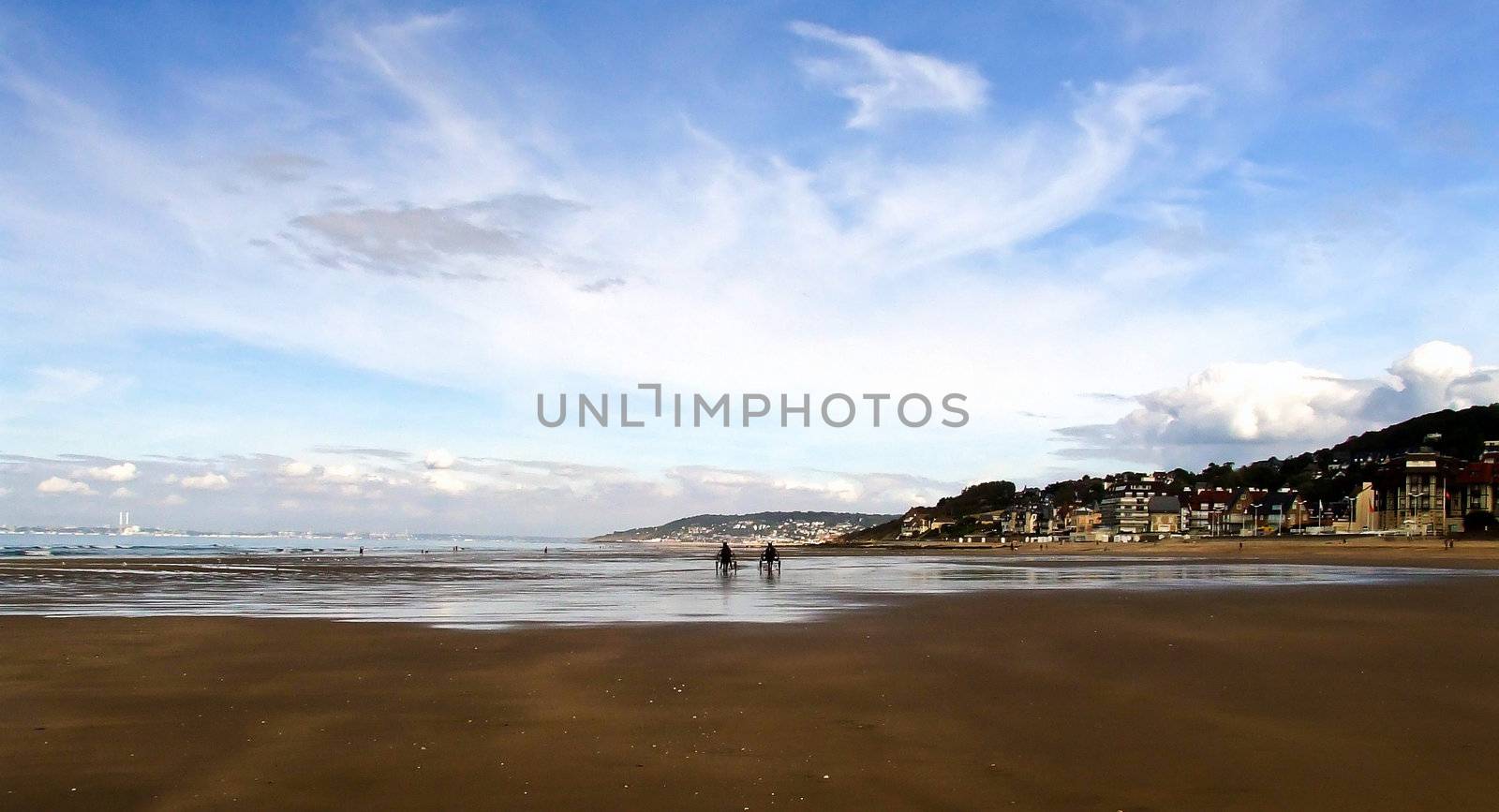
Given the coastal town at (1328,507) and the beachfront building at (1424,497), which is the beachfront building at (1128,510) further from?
the beachfront building at (1424,497)

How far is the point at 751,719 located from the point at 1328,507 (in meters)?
158

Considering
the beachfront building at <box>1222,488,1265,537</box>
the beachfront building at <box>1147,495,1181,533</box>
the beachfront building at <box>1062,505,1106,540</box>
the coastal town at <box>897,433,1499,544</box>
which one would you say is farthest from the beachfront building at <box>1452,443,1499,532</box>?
the beachfront building at <box>1062,505,1106,540</box>

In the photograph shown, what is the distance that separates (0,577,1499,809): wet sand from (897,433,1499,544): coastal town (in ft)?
314

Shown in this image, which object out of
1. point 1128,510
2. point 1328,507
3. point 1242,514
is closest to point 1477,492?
point 1328,507

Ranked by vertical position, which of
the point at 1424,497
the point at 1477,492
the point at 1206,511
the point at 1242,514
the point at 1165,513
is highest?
the point at 1477,492

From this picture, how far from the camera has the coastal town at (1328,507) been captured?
348 ft

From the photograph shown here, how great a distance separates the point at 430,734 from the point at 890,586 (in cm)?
2284

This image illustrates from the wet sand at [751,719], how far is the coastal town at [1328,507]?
9559 cm

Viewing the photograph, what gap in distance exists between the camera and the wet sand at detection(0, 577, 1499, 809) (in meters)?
6.45

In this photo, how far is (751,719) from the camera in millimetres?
8617

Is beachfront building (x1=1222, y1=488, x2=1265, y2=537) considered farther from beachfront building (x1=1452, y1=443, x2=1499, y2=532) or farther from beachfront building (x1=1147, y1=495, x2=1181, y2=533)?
beachfront building (x1=1452, y1=443, x2=1499, y2=532)

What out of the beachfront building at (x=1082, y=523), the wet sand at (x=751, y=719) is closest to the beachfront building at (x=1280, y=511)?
the beachfront building at (x=1082, y=523)

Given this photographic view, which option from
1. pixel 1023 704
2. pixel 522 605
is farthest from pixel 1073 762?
pixel 522 605

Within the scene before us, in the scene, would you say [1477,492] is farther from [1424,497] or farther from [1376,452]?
[1376,452]
